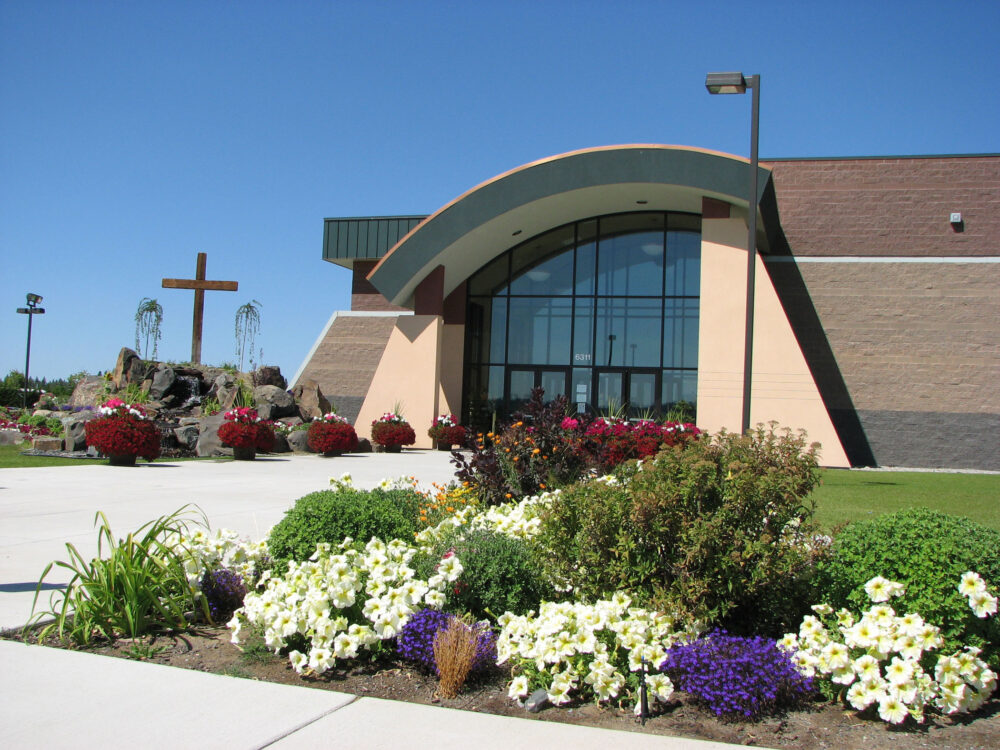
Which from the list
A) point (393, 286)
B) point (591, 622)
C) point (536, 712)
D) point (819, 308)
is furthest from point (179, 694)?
point (819, 308)

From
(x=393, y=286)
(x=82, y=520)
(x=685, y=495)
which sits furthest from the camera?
(x=393, y=286)

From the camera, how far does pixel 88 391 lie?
25.8 metres

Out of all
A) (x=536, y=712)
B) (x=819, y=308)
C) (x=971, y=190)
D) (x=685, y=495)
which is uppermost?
(x=971, y=190)

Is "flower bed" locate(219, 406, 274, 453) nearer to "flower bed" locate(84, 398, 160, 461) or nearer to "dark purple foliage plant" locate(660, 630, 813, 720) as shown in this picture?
"flower bed" locate(84, 398, 160, 461)

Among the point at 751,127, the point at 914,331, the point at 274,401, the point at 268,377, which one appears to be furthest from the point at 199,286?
the point at 914,331

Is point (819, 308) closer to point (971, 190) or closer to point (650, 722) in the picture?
point (971, 190)

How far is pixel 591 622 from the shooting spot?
4.17 meters

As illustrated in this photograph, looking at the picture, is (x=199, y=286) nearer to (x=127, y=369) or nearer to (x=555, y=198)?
(x=127, y=369)

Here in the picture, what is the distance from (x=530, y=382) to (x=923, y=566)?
22147 mm

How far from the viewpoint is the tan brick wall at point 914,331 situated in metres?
22.5

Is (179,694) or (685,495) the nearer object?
(179,694)

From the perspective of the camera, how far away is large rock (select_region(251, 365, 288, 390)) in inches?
1054

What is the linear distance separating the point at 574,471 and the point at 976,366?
737 inches

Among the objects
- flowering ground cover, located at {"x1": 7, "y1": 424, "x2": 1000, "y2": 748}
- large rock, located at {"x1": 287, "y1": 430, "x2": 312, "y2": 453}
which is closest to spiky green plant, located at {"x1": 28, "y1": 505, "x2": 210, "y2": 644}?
flowering ground cover, located at {"x1": 7, "y1": 424, "x2": 1000, "y2": 748}
